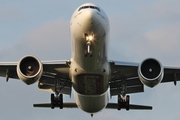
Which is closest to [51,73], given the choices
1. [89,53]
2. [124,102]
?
[89,53]

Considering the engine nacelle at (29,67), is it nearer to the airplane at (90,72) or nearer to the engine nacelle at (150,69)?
the airplane at (90,72)

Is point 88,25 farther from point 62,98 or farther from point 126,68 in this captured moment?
point 62,98

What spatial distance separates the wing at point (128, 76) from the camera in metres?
31.3

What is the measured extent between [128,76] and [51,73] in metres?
4.77

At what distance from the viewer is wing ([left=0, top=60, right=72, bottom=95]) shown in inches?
1225

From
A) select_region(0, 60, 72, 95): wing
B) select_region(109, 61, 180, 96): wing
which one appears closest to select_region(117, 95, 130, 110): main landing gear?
select_region(109, 61, 180, 96): wing

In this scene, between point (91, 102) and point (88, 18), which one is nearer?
point (88, 18)

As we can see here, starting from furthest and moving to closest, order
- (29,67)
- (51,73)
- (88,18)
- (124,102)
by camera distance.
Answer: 1. (124,102)
2. (51,73)
3. (29,67)
4. (88,18)

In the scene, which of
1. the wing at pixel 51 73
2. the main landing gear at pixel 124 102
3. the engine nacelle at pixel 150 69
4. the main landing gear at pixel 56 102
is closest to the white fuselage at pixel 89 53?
the wing at pixel 51 73

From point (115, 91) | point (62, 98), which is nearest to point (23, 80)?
point (62, 98)

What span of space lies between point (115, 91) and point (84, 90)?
4647 millimetres

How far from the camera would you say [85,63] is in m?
28.8

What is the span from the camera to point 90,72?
95.9 ft

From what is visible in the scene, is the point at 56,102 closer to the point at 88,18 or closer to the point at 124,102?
the point at 124,102
